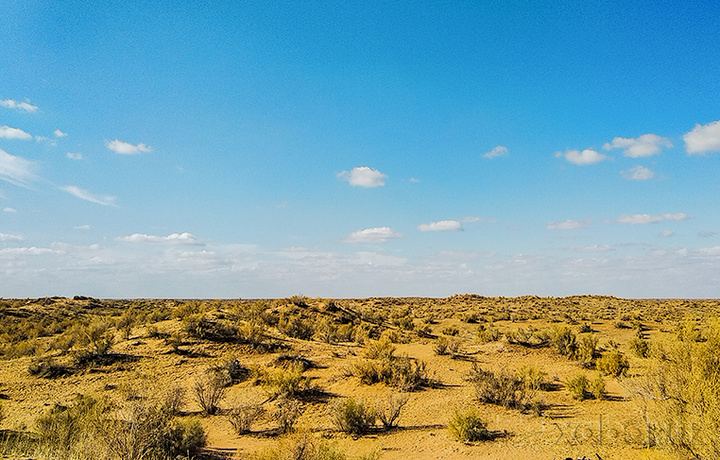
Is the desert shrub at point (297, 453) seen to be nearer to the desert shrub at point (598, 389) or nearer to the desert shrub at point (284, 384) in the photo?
the desert shrub at point (284, 384)

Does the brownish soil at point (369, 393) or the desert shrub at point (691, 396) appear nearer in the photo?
the desert shrub at point (691, 396)

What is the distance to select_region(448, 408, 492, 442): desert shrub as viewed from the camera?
1068 cm

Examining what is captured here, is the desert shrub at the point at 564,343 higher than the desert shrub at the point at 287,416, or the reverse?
the desert shrub at the point at 564,343

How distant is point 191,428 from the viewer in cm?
1016

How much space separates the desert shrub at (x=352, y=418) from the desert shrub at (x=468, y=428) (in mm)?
2628

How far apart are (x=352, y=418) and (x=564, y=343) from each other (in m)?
15.8

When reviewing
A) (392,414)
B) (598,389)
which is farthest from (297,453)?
(598,389)

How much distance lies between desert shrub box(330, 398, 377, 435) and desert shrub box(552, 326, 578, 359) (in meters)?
14.4

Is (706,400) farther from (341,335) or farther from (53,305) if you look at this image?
(53,305)

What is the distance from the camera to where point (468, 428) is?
35.2 feet

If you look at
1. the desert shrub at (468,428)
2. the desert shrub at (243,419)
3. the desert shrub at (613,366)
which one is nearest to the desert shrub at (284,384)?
the desert shrub at (243,419)

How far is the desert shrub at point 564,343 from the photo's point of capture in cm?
2091

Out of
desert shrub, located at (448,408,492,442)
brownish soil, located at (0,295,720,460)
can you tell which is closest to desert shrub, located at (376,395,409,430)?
brownish soil, located at (0,295,720,460)

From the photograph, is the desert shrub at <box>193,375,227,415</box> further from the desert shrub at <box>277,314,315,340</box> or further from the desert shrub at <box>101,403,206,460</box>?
the desert shrub at <box>277,314,315,340</box>
